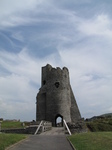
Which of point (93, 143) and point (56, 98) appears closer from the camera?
point (93, 143)

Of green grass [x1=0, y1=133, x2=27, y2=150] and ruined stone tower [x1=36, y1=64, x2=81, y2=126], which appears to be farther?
ruined stone tower [x1=36, y1=64, x2=81, y2=126]

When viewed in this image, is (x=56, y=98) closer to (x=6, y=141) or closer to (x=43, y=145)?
(x=43, y=145)

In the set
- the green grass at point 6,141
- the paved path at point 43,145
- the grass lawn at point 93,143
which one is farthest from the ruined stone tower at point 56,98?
the green grass at point 6,141

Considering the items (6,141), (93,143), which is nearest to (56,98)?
(93,143)


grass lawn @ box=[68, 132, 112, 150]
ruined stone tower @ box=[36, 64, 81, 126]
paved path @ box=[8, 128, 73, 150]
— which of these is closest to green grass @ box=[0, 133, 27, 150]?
paved path @ box=[8, 128, 73, 150]

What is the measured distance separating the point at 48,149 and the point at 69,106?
27.5 meters

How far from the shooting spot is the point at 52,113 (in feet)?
121

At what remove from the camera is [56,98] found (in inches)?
1462

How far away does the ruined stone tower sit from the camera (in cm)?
3675

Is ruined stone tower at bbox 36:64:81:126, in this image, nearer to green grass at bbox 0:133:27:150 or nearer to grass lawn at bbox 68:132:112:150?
grass lawn at bbox 68:132:112:150

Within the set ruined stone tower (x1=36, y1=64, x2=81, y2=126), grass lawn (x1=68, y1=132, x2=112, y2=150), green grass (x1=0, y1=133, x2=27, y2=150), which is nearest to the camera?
green grass (x1=0, y1=133, x2=27, y2=150)

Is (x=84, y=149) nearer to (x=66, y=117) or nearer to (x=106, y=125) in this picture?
(x=106, y=125)

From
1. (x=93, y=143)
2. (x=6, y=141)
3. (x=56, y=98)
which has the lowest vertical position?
(x=93, y=143)

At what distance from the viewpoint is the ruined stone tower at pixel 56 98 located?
121 ft
